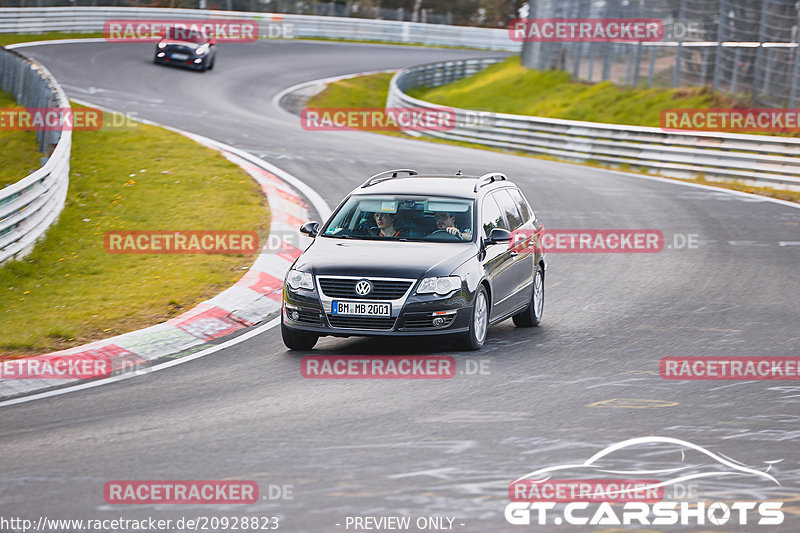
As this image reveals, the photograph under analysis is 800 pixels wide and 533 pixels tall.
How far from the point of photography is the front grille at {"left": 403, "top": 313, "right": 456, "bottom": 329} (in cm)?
977

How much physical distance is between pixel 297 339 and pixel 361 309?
0.81 metres

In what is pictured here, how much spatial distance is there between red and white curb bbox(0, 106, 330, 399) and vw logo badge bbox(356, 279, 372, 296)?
6.23ft

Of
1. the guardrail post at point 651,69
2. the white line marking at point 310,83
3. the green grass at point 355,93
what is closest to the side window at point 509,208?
the guardrail post at point 651,69

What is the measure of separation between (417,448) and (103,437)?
2.13 m

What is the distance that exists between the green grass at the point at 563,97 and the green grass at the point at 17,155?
1630 centimetres

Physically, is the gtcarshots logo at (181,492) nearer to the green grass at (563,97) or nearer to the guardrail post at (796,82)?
the guardrail post at (796,82)

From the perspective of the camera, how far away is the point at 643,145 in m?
26.9

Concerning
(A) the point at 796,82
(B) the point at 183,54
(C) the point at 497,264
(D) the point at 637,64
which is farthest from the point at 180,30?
(C) the point at 497,264

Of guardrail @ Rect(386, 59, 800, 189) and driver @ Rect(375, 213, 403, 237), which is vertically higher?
driver @ Rect(375, 213, 403, 237)

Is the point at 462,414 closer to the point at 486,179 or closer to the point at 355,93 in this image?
the point at 486,179

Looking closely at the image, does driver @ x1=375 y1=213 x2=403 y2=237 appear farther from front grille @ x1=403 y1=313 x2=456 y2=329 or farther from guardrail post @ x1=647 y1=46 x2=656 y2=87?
guardrail post @ x1=647 y1=46 x2=656 y2=87

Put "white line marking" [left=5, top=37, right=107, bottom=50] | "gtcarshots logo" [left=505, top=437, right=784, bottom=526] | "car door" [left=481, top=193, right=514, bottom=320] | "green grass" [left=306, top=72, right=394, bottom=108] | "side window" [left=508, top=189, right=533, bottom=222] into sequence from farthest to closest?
1. "white line marking" [left=5, top=37, right=107, bottom=50]
2. "green grass" [left=306, top=72, right=394, bottom=108]
3. "side window" [left=508, top=189, right=533, bottom=222]
4. "car door" [left=481, top=193, right=514, bottom=320]
5. "gtcarshots logo" [left=505, top=437, right=784, bottom=526]

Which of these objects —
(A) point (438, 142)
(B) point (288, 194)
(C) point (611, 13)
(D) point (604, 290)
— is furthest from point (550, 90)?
(D) point (604, 290)

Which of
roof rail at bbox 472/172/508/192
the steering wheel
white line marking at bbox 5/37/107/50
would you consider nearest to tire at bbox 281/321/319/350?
the steering wheel
